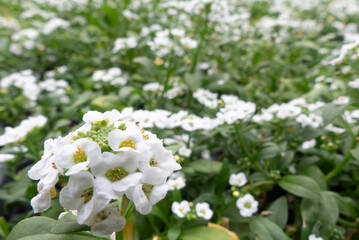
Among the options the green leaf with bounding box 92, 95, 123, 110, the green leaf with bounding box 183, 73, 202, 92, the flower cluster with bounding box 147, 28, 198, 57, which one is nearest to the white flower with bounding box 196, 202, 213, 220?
the green leaf with bounding box 92, 95, 123, 110

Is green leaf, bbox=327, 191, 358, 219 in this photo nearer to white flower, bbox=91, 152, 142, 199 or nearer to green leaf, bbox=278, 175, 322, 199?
green leaf, bbox=278, 175, 322, 199

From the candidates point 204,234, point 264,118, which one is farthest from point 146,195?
point 264,118

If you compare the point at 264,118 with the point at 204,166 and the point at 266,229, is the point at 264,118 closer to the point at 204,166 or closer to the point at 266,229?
the point at 204,166

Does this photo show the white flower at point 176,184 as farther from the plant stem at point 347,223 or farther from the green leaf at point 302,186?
the plant stem at point 347,223

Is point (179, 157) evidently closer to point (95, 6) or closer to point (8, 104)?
point (8, 104)

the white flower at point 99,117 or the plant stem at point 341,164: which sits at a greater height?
the white flower at point 99,117

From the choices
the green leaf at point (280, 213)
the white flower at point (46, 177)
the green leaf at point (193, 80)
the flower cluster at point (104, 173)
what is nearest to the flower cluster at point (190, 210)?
the green leaf at point (280, 213)
